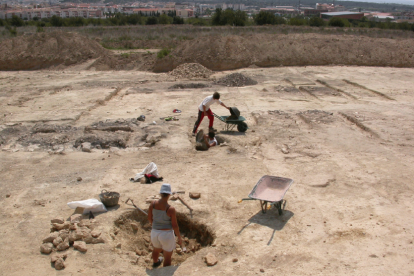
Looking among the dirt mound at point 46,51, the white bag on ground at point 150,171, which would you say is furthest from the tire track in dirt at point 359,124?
the dirt mound at point 46,51

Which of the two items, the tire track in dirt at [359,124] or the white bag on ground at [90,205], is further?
the tire track in dirt at [359,124]

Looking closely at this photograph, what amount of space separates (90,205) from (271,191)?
133 inches

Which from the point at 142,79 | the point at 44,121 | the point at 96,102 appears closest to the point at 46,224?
the point at 44,121

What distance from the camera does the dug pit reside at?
19.4ft

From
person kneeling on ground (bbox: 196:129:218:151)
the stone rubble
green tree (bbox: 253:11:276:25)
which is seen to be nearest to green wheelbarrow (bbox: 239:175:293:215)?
the stone rubble

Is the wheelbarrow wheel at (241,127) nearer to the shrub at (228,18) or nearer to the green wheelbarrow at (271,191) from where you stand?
the green wheelbarrow at (271,191)

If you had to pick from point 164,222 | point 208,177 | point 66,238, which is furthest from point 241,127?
point 66,238

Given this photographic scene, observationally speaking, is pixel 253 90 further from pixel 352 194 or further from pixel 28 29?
pixel 28 29

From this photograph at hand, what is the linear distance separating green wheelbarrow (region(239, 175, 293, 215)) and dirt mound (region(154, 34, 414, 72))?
56.7 feet

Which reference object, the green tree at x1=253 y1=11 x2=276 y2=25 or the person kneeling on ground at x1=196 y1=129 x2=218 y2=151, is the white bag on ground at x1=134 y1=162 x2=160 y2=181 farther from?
the green tree at x1=253 y1=11 x2=276 y2=25

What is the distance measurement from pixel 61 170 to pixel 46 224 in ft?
8.87

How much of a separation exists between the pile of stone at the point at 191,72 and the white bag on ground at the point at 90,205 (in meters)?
14.7

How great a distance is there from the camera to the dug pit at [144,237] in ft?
19.4

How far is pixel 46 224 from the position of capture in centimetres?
640
